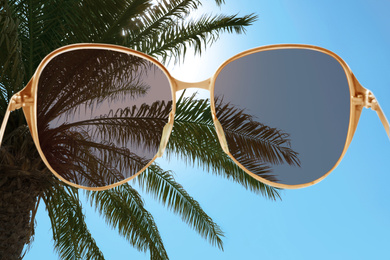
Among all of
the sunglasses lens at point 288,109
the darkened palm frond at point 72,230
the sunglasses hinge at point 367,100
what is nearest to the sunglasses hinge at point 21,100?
the sunglasses lens at point 288,109

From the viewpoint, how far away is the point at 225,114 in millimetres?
1534

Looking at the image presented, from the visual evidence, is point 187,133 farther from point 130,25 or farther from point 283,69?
point 283,69

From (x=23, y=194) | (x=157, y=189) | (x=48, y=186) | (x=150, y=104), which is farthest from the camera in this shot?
(x=157, y=189)

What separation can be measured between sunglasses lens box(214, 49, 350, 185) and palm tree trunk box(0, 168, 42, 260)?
8.85ft

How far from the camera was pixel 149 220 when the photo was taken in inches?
202

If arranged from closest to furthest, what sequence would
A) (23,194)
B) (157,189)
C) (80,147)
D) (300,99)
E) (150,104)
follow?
(300,99) → (150,104) → (80,147) → (23,194) → (157,189)

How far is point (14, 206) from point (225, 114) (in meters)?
2.87

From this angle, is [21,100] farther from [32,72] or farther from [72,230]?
[72,230]

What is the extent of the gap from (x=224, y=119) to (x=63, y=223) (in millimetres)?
4114

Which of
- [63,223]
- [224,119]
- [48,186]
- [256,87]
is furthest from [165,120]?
[63,223]

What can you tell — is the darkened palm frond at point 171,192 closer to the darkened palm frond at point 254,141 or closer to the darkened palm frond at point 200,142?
the darkened palm frond at point 200,142

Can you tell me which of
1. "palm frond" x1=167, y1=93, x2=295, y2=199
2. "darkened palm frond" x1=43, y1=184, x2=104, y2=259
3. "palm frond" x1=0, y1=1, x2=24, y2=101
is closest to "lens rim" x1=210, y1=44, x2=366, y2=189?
"palm frond" x1=167, y1=93, x2=295, y2=199

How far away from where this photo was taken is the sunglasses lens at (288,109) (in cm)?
141

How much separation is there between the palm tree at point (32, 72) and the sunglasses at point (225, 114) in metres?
2.03
